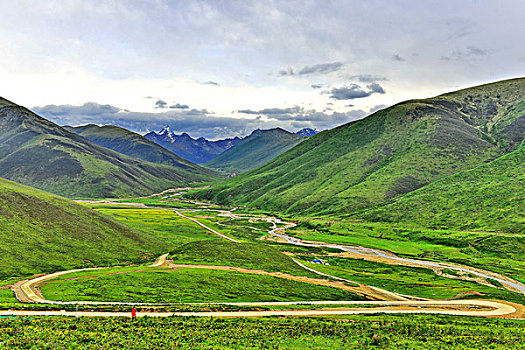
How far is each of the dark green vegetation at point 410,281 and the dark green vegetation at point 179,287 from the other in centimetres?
2327

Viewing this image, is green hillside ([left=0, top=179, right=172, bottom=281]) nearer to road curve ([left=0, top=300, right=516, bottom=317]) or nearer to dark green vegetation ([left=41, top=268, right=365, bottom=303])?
dark green vegetation ([left=41, top=268, right=365, bottom=303])

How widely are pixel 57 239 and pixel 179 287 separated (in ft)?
193

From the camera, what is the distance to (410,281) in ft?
350

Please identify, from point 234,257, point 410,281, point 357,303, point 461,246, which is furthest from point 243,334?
point 461,246

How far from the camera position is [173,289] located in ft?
241

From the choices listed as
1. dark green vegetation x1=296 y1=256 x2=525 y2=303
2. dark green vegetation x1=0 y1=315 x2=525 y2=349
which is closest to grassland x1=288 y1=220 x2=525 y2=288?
dark green vegetation x1=296 y1=256 x2=525 y2=303

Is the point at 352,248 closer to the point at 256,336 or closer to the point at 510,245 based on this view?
the point at 510,245

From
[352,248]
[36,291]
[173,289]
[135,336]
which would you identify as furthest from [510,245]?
[36,291]

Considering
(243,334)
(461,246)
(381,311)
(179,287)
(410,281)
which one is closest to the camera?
(243,334)

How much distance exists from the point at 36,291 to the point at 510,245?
189704 millimetres

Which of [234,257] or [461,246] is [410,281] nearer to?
[234,257]

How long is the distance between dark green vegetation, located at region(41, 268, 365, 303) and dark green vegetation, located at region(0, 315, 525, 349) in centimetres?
2062

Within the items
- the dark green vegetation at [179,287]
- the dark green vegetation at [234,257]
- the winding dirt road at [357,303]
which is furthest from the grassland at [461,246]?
the dark green vegetation at [179,287]

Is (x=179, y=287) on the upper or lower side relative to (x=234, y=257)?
upper
